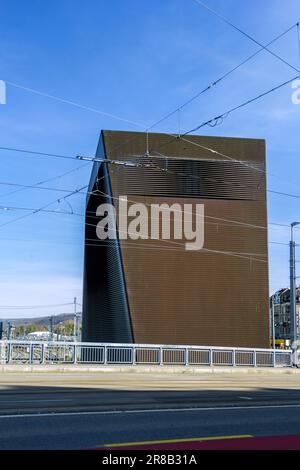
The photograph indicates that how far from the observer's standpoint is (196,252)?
3631cm

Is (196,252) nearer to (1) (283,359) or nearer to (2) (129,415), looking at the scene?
(1) (283,359)

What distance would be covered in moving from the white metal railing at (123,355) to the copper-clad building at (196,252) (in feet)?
12.4

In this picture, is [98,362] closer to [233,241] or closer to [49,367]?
[49,367]

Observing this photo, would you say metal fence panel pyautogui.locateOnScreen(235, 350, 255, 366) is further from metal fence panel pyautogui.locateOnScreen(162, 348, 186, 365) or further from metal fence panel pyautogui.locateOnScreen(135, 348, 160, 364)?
metal fence panel pyautogui.locateOnScreen(135, 348, 160, 364)

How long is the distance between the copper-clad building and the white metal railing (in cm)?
378

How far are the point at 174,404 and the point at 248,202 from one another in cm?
2755

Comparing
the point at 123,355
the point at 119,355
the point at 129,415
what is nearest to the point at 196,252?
the point at 123,355

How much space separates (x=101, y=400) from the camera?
1205 centimetres

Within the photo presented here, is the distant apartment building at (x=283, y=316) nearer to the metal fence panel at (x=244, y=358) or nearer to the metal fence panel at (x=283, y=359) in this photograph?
the metal fence panel at (x=244, y=358)

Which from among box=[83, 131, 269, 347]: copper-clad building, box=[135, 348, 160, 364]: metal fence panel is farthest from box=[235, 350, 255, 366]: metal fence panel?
box=[135, 348, 160, 364]: metal fence panel

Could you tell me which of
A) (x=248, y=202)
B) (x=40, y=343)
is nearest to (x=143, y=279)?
(x=248, y=202)

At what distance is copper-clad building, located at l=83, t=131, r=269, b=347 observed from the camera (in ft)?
116
